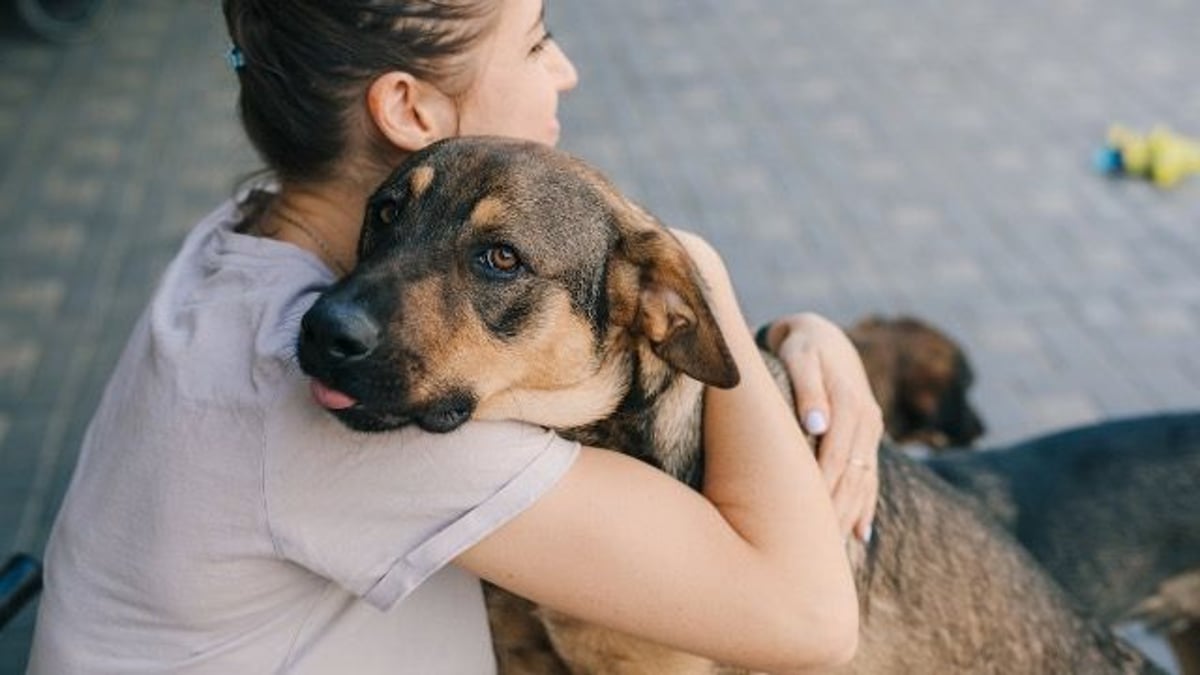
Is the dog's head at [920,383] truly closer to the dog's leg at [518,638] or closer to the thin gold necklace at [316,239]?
the dog's leg at [518,638]

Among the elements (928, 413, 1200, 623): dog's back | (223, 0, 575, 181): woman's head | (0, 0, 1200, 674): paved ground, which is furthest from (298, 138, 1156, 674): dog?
(0, 0, 1200, 674): paved ground

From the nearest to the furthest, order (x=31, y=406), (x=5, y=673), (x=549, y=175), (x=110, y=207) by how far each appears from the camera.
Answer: (x=549, y=175), (x=5, y=673), (x=31, y=406), (x=110, y=207)

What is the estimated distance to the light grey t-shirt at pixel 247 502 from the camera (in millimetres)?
2113

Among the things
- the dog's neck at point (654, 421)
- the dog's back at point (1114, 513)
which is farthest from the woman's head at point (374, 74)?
the dog's back at point (1114, 513)

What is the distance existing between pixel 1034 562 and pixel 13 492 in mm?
3559

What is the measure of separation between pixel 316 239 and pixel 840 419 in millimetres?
1212

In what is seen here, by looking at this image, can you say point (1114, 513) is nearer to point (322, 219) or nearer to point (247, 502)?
point (322, 219)

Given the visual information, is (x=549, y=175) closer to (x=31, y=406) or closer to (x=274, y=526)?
(x=274, y=526)

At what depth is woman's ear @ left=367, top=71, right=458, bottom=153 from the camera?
8.16ft

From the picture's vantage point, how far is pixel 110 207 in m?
6.88

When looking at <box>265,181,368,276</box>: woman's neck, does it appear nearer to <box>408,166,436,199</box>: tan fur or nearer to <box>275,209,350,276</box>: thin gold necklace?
<box>275,209,350,276</box>: thin gold necklace

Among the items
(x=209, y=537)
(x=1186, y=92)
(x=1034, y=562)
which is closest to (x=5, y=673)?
(x=209, y=537)

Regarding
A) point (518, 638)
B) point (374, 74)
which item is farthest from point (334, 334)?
point (518, 638)

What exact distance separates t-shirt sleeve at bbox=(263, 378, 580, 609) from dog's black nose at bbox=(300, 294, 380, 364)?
83 millimetres
